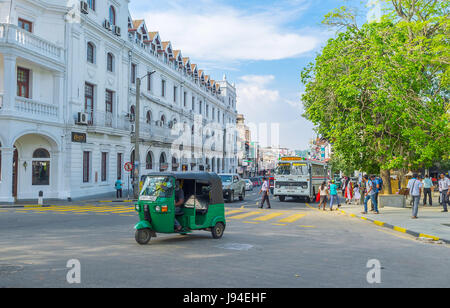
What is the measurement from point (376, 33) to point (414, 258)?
1559 cm

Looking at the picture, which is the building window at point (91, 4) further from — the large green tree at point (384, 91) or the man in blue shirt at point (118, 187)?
the large green tree at point (384, 91)

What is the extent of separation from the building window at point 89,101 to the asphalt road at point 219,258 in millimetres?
17227

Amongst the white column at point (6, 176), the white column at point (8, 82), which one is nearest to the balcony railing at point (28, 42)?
the white column at point (8, 82)

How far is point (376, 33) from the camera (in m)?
21.1

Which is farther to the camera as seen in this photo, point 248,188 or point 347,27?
point 248,188

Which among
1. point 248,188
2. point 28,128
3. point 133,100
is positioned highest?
point 133,100

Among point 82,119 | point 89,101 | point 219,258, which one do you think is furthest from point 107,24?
point 219,258

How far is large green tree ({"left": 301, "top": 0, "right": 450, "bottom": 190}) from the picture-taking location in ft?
65.5

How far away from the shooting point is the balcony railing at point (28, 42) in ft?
73.0

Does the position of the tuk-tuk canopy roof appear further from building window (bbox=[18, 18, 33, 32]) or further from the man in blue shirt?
building window (bbox=[18, 18, 33, 32])

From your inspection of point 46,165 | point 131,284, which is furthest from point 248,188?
point 131,284

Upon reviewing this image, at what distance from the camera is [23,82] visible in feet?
82.0

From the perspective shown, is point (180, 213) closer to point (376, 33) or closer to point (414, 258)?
point (414, 258)

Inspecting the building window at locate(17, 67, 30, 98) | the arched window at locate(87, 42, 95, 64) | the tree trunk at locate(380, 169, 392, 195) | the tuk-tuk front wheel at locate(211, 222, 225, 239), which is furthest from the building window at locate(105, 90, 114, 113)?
the tuk-tuk front wheel at locate(211, 222, 225, 239)
